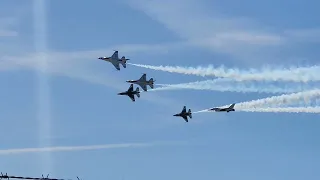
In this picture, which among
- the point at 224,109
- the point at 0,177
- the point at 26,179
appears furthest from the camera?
the point at 224,109

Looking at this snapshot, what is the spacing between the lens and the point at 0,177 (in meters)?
148

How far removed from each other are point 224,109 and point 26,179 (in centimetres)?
5670

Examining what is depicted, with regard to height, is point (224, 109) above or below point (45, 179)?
above

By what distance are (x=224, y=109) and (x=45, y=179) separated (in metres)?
55.7

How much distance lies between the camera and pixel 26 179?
15862 centimetres

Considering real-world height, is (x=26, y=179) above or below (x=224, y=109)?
below

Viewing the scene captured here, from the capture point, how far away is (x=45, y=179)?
14962 cm

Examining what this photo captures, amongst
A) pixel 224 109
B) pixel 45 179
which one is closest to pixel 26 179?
pixel 45 179

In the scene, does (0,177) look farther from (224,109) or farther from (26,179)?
(224,109)

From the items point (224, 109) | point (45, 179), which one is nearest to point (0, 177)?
point (45, 179)

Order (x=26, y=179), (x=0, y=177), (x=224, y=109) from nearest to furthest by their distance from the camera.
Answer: (x=0, y=177), (x=26, y=179), (x=224, y=109)

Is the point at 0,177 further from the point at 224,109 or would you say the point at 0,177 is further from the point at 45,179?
the point at 224,109

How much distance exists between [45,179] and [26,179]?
10.9 m

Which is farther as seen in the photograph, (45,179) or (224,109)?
(224,109)
